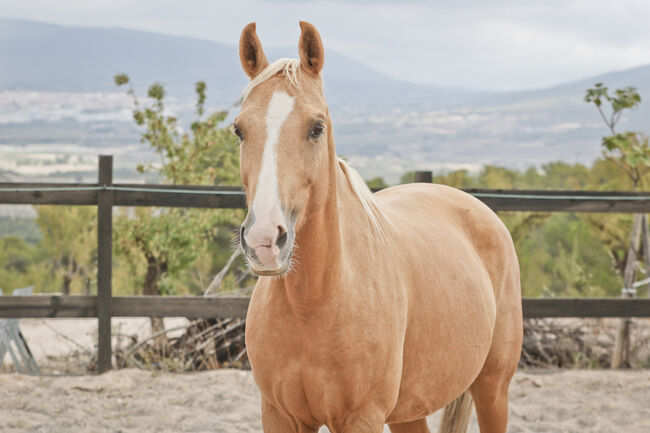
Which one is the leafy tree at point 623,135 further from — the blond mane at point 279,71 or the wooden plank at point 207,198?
the blond mane at point 279,71

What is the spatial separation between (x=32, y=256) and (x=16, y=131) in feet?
124

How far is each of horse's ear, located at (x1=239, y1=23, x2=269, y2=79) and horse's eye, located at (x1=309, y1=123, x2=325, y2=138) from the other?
0.93 feet

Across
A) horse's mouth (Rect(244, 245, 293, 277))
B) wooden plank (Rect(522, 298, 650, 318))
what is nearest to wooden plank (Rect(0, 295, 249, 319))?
wooden plank (Rect(522, 298, 650, 318))

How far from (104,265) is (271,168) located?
3851mm

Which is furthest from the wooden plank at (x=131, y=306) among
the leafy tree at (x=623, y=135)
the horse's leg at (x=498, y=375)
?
the horse's leg at (x=498, y=375)

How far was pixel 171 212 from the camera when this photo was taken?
24.9 feet

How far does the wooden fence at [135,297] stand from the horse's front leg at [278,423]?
2907 mm

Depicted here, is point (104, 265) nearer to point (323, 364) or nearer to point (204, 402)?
point (204, 402)

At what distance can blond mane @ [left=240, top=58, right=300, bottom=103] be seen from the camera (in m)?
1.70

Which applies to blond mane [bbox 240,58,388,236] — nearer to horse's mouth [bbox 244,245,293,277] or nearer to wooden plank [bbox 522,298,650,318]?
horse's mouth [bbox 244,245,293,277]

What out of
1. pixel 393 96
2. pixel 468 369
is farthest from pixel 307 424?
pixel 393 96

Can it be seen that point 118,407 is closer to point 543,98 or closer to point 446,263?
point 446,263

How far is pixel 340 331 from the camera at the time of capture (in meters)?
1.83

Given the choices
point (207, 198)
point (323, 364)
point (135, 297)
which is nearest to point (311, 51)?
point (323, 364)
